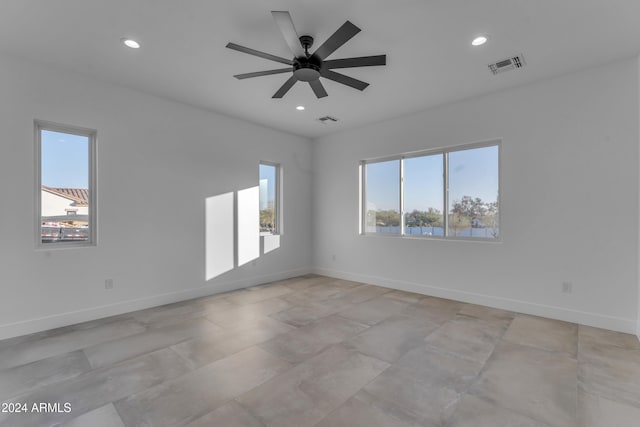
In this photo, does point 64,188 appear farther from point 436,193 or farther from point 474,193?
point 474,193

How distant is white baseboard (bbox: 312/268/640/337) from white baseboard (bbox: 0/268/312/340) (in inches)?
93.2

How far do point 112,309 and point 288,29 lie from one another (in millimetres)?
3854

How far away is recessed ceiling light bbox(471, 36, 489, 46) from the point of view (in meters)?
2.81

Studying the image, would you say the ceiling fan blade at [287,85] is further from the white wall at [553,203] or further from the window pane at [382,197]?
the window pane at [382,197]

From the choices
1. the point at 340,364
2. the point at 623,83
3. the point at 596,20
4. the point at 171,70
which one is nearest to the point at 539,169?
the point at 623,83

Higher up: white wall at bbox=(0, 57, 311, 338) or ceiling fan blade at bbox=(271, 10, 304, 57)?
ceiling fan blade at bbox=(271, 10, 304, 57)

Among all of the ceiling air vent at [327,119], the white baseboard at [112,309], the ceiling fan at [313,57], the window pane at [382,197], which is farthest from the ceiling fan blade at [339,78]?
the white baseboard at [112,309]

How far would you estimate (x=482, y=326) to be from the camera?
11.3ft

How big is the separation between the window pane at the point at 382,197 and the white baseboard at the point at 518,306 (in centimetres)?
94

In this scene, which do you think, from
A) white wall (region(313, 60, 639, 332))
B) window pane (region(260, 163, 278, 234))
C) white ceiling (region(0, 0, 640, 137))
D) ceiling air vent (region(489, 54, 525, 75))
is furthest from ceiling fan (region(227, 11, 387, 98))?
window pane (region(260, 163, 278, 234))

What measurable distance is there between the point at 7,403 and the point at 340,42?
3.51 m

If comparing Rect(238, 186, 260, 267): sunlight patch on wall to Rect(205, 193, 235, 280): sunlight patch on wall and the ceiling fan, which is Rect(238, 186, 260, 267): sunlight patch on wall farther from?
the ceiling fan

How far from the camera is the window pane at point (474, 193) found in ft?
13.9

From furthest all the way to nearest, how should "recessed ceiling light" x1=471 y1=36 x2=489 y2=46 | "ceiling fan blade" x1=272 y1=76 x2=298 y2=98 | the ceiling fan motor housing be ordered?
"ceiling fan blade" x1=272 y1=76 x2=298 y2=98, "recessed ceiling light" x1=471 y1=36 x2=489 y2=46, the ceiling fan motor housing
